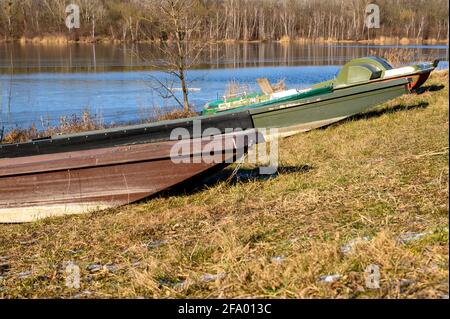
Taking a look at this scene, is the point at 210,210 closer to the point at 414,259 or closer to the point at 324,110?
the point at 414,259

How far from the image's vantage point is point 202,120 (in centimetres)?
1019

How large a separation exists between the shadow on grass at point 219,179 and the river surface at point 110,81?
911 centimetres

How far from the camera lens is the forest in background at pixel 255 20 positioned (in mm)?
59625

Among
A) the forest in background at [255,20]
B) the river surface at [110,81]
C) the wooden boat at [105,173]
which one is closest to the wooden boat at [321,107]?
the wooden boat at [105,173]

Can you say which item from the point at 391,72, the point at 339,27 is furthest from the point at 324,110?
the point at 339,27

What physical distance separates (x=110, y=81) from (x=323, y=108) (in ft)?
59.8

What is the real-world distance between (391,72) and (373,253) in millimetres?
9562

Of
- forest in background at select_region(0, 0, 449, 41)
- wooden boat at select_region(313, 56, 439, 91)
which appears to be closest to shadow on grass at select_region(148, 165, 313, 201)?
wooden boat at select_region(313, 56, 439, 91)

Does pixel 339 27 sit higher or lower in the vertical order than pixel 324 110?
higher

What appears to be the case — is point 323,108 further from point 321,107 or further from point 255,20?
point 255,20

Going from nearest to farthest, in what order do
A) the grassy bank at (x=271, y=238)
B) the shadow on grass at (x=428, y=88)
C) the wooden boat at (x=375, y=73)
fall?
the grassy bank at (x=271, y=238) → the wooden boat at (x=375, y=73) → the shadow on grass at (x=428, y=88)

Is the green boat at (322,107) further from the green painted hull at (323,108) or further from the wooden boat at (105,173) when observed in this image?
the wooden boat at (105,173)

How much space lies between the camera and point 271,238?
14.7 ft

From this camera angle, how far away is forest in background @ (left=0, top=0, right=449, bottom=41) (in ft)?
196
